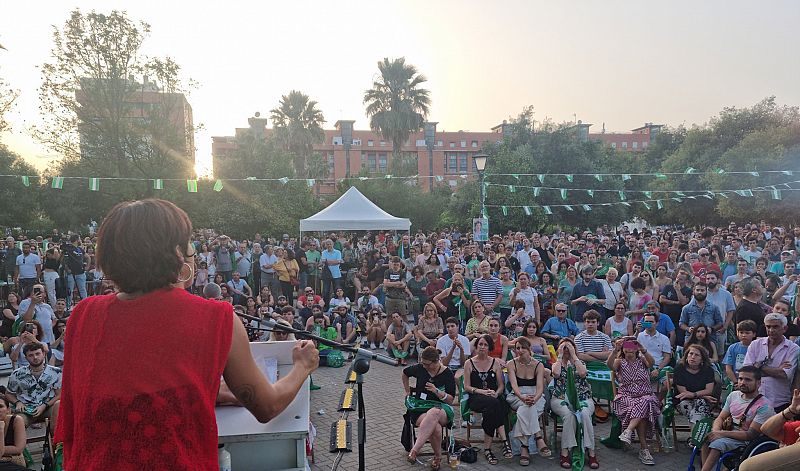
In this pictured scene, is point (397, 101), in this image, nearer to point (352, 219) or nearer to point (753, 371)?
point (352, 219)

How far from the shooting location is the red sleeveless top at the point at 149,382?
4.07 ft

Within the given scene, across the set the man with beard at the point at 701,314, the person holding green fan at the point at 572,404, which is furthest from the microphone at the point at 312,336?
the man with beard at the point at 701,314

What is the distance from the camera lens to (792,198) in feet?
86.6

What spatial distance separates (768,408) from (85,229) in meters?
27.7

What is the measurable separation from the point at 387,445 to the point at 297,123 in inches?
1487

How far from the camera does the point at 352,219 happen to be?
16125 millimetres

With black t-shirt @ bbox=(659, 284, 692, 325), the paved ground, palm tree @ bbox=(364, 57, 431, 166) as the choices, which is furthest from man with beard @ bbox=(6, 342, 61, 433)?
palm tree @ bbox=(364, 57, 431, 166)

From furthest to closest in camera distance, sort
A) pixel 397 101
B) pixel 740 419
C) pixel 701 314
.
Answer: pixel 397 101
pixel 701 314
pixel 740 419

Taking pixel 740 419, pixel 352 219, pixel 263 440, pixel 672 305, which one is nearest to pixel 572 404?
pixel 740 419

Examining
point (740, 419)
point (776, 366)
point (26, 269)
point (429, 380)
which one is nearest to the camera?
point (740, 419)

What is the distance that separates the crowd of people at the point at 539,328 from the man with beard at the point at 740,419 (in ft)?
0.04

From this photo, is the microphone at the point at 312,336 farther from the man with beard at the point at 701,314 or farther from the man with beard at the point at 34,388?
the man with beard at the point at 701,314

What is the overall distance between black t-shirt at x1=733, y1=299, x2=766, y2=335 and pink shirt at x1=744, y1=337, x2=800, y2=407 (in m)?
1.78

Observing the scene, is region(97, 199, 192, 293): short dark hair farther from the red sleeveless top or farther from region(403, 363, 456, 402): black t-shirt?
region(403, 363, 456, 402): black t-shirt
